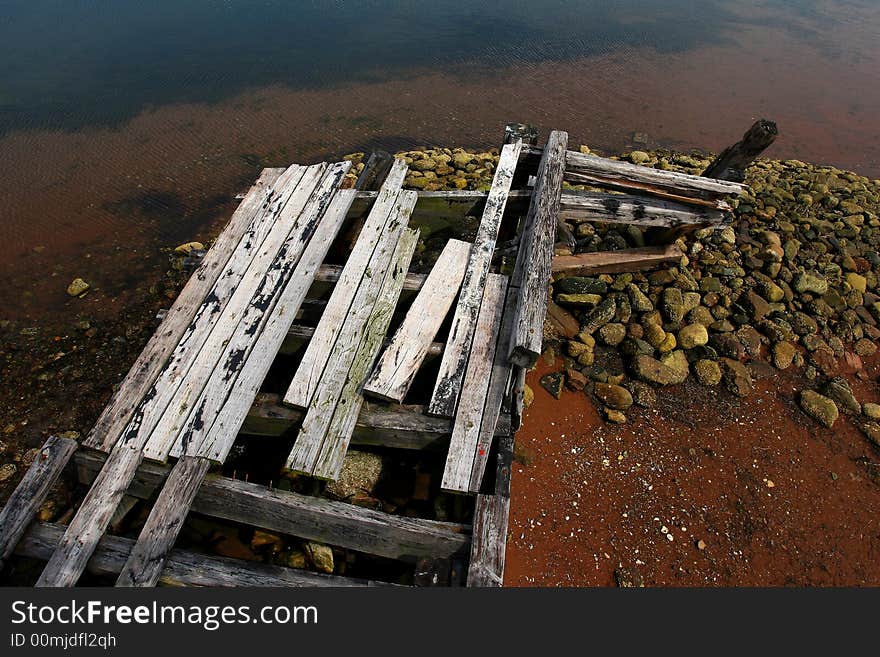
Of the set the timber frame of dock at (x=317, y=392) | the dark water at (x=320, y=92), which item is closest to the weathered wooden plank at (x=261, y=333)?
the timber frame of dock at (x=317, y=392)

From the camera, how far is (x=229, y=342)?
3.79m

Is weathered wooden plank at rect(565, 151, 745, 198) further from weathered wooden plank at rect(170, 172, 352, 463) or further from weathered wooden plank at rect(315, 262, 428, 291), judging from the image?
weathered wooden plank at rect(170, 172, 352, 463)

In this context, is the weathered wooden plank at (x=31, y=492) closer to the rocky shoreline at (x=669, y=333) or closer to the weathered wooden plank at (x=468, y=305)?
the rocky shoreline at (x=669, y=333)

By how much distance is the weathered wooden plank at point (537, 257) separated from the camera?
3.53 m

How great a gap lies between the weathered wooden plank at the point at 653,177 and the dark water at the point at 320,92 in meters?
4.98

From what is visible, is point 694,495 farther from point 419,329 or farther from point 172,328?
point 172,328

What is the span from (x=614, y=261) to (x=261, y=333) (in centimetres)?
445

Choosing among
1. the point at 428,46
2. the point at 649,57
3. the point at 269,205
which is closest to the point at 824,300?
the point at 269,205

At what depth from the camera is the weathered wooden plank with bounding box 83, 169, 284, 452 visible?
3.30 m

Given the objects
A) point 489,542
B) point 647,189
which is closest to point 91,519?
point 489,542

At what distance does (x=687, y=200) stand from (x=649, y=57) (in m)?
10.9

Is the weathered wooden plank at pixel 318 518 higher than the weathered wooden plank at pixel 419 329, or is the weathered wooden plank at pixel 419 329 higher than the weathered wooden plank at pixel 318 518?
the weathered wooden plank at pixel 419 329

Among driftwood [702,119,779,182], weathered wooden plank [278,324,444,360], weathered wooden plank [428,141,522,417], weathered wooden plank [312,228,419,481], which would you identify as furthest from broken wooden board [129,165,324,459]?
driftwood [702,119,779,182]

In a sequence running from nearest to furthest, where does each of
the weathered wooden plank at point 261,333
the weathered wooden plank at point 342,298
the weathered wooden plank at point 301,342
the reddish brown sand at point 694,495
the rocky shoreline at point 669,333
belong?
the weathered wooden plank at point 261,333 < the weathered wooden plank at point 342,298 < the weathered wooden plank at point 301,342 < the reddish brown sand at point 694,495 < the rocky shoreline at point 669,333
